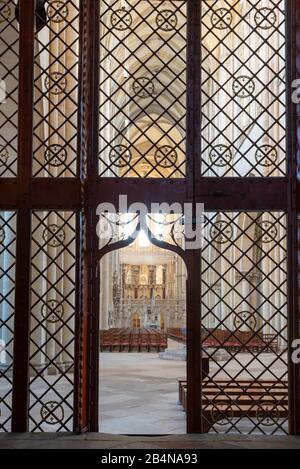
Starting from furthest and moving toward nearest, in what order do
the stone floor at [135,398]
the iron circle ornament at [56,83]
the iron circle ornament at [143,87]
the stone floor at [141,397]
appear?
the stone floor at [141,397] → the stone floor at [135,398] → the iron circle ornament at [56,83] → the iron circle ornament at [143,87]

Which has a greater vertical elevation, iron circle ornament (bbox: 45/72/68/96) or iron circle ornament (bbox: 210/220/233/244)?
iron circle ornament (bbox: 45/72/68/96)

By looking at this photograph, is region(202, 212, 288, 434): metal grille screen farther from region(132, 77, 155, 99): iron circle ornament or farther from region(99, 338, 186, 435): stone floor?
region(132, 77, 155, 99): iron circle ornament

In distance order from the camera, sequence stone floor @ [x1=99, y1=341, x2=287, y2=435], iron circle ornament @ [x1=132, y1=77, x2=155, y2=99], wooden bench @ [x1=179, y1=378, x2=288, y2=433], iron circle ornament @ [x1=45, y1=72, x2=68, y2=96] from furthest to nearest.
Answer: stone floor @ [x1=99, y1=341, x2=287, y2=435], iron circle ornament @ [x1=45, y1=72, x2=68, y2=96], iron circle ornament @ [x1=132, y1=77, x2=155, y2=99], wooden bench @ [x1=179, y1=378, x2=288, y2=433]

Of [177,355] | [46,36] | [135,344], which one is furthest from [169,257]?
[46,36]

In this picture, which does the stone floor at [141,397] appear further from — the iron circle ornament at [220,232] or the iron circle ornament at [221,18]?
the iron circle ornament at [221,18]

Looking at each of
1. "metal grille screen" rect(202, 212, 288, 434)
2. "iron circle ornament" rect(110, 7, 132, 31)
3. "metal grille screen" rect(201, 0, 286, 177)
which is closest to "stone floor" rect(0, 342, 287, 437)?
"metal grille screen" rect(202, 212, 288, 434)

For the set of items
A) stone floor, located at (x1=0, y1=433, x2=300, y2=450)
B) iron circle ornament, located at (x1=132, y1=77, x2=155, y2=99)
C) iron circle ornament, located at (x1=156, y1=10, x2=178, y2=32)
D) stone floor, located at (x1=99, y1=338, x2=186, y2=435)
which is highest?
iron circle ornament, located at (x1=156, y1=10, x2=178, y2=32)

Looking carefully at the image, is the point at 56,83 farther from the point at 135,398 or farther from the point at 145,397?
the point at 145,397

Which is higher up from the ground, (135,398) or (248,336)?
(248,336)

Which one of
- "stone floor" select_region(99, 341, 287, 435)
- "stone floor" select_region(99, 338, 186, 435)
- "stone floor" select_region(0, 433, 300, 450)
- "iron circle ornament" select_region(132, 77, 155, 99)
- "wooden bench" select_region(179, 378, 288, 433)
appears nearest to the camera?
"stone floor" select_region(0, 433, 300, 450)

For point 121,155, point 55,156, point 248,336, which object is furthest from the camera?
point 248,336

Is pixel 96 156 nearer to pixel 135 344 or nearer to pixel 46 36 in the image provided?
pixel 46 36

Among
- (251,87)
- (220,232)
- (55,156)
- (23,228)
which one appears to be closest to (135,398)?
(220,232)

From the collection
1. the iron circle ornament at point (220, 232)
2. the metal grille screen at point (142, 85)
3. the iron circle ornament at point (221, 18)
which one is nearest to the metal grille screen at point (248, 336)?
the iron circle ornament at point (220, 232)
